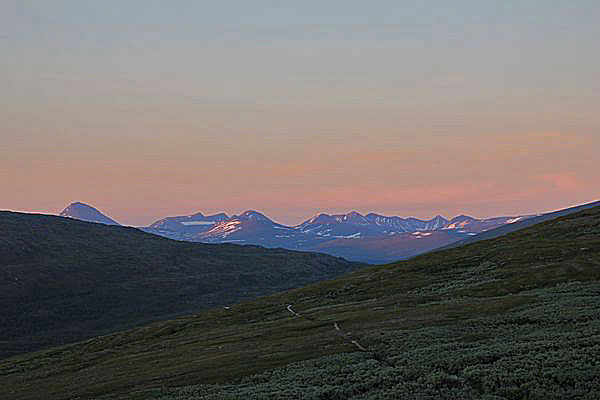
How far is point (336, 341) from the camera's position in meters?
57.0

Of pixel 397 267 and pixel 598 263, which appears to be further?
pixel 397 267

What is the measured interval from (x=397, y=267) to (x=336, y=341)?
8694cm

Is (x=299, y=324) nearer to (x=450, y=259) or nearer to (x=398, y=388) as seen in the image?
(x=398, y=388)

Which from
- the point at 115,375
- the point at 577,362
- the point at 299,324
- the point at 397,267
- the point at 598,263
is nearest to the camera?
the point at 577,362

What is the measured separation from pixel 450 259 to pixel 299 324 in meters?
61.9

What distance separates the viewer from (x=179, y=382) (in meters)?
49.6

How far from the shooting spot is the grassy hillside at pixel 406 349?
116ft

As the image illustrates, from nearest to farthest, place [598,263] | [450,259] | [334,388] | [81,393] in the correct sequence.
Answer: [334,388] → [81,393] → [598,263] → [450,259]

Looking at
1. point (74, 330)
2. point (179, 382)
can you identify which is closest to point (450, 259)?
point (179, 382)

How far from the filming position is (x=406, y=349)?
155 ft

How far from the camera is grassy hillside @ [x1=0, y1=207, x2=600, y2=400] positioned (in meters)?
35.4

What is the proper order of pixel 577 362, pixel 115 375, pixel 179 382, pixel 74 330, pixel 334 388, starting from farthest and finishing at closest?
pixel 74 330 < pixel 115 375 < pixel 179 382 < pixel 334 388 < pixel 577 362

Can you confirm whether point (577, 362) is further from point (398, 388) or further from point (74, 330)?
point (74, 330)

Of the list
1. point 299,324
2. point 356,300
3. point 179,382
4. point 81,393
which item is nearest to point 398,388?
point 179,382
